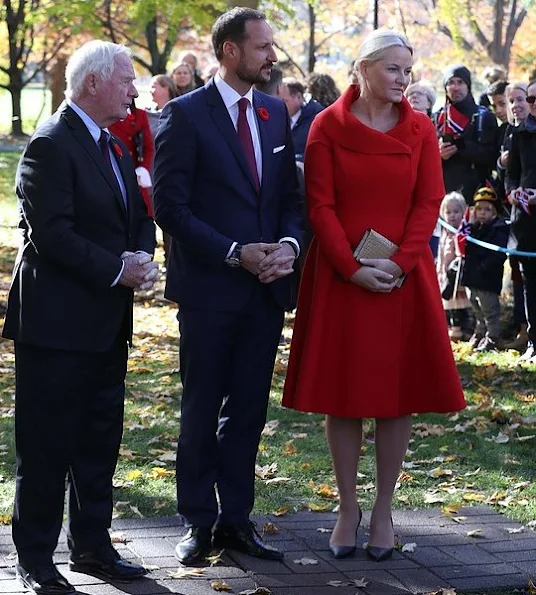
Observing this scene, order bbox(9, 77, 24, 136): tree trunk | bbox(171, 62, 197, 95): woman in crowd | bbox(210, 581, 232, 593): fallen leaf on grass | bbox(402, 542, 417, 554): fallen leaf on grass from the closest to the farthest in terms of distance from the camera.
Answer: bbox(210, 581, 232, 593): fallen leaf on grass, bbox(402, 542, 417, 554): fallen leaf on grass, bbox(171, 62, 197, 95): woman in crowd, bbox(9, 77, 24, 136): tree trunk

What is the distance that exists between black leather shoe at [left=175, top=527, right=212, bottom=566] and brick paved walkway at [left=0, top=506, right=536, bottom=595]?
0.19ft

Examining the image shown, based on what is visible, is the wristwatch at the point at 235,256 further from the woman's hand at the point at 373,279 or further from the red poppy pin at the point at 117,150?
the red poppy pin at the point at 117,150

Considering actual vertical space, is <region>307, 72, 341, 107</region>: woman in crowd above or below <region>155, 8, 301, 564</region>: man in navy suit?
above

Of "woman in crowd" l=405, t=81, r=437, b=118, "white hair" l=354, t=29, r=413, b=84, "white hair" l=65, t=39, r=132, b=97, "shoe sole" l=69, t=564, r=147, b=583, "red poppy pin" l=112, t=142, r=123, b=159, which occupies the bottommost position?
"shoe sole" l=69, t=564, r=147, b=583

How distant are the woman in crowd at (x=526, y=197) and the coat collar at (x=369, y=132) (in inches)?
172

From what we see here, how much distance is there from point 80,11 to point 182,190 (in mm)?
18544

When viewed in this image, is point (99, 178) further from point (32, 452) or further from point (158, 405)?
point (158, 405)

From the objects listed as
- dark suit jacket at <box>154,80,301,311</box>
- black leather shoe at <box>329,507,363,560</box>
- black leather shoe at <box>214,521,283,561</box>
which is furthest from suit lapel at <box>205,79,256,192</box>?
black leather shoe at <box>329,507,363,560</box>

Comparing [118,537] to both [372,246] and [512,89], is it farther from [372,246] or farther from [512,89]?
[512,89]

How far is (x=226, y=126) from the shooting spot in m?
5.47

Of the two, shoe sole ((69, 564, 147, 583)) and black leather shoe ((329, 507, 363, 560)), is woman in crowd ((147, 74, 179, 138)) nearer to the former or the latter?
black leather shoe ((329, 507, 363, 560))

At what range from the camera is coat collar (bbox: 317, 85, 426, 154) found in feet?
18.1

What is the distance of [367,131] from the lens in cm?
552

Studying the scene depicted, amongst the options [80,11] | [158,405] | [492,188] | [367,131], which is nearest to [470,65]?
[80,11]
